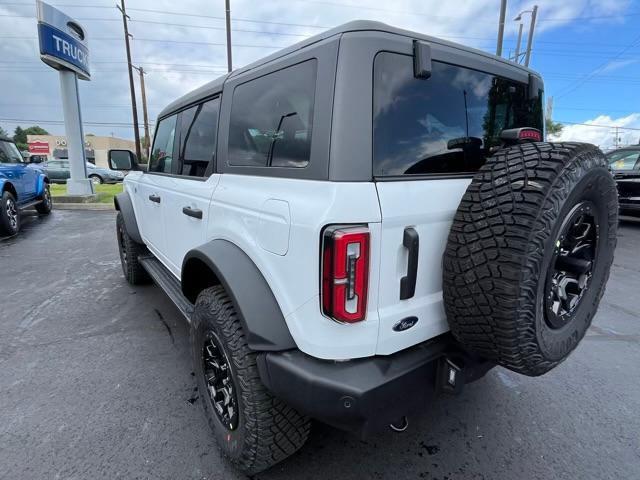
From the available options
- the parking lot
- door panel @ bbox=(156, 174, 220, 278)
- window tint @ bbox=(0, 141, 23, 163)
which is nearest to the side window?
door panel @ bbox=(156, 174, 220, 278)

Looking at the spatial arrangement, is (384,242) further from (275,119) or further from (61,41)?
(61,41)

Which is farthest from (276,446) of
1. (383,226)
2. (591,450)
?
(591,450)

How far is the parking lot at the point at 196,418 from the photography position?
1922mm

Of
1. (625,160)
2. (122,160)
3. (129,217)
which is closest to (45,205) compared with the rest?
(129,217)

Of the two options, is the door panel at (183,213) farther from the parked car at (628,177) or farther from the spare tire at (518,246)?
the parked car at (628,177)

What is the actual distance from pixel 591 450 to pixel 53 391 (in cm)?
337

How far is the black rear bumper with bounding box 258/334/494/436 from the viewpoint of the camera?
1.39 meters

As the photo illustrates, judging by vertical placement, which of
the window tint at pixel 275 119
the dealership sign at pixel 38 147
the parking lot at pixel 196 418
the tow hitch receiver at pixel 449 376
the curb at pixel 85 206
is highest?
the dealership sign at pixel 38 147

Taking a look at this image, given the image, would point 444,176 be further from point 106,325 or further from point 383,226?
point 106,325

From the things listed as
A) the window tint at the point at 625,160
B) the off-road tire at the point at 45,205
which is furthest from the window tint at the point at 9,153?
the window tint at the point at 625,160

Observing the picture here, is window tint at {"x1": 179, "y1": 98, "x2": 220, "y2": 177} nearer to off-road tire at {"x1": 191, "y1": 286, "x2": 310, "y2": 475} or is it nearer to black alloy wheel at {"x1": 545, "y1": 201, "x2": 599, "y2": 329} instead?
off-road tire at {"x1": 191, "y1": 286, "x2": 310, "y2": 475}

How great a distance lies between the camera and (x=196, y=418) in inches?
89.4

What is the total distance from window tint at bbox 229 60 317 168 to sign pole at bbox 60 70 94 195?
477 inches

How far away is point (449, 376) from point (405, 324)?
0.34 m
